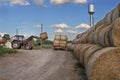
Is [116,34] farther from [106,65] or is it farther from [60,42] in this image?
[60,42]

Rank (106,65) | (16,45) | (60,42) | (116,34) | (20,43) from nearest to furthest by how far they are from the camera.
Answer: (106,65), (116,34), (16,45), (20,43), (60,42)

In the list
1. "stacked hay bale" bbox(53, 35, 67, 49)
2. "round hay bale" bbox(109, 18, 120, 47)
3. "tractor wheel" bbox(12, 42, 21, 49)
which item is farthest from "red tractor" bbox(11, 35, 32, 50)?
"round hay bale" bbox(109, 18, 120, 47)

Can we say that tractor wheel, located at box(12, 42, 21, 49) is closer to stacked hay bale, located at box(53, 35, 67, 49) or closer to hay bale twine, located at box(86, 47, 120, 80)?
stacked hay bale, located at box(53, 35, 67, 49)

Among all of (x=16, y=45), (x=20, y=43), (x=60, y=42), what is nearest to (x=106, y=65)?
(x=16, y=45)

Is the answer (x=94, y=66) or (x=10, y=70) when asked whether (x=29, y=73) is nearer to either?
(x=10, y=70)

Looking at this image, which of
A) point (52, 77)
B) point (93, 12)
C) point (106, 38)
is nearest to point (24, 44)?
point (93, 12)

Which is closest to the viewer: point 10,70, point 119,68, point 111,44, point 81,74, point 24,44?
point 119,68

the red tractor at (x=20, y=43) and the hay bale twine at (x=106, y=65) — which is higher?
the red tractor at (x=20, y=43)

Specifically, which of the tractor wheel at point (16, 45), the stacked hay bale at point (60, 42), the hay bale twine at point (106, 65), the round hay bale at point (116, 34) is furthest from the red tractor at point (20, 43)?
the hay bale twine at point (106, 65)

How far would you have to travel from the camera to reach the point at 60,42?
4384 cm

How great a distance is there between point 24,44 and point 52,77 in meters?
29.3

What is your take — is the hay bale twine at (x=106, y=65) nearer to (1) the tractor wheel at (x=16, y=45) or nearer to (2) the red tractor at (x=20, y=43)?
(2) the red tractor at (x=20, y=43)

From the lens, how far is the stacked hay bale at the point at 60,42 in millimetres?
43500

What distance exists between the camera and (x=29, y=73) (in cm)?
1528
